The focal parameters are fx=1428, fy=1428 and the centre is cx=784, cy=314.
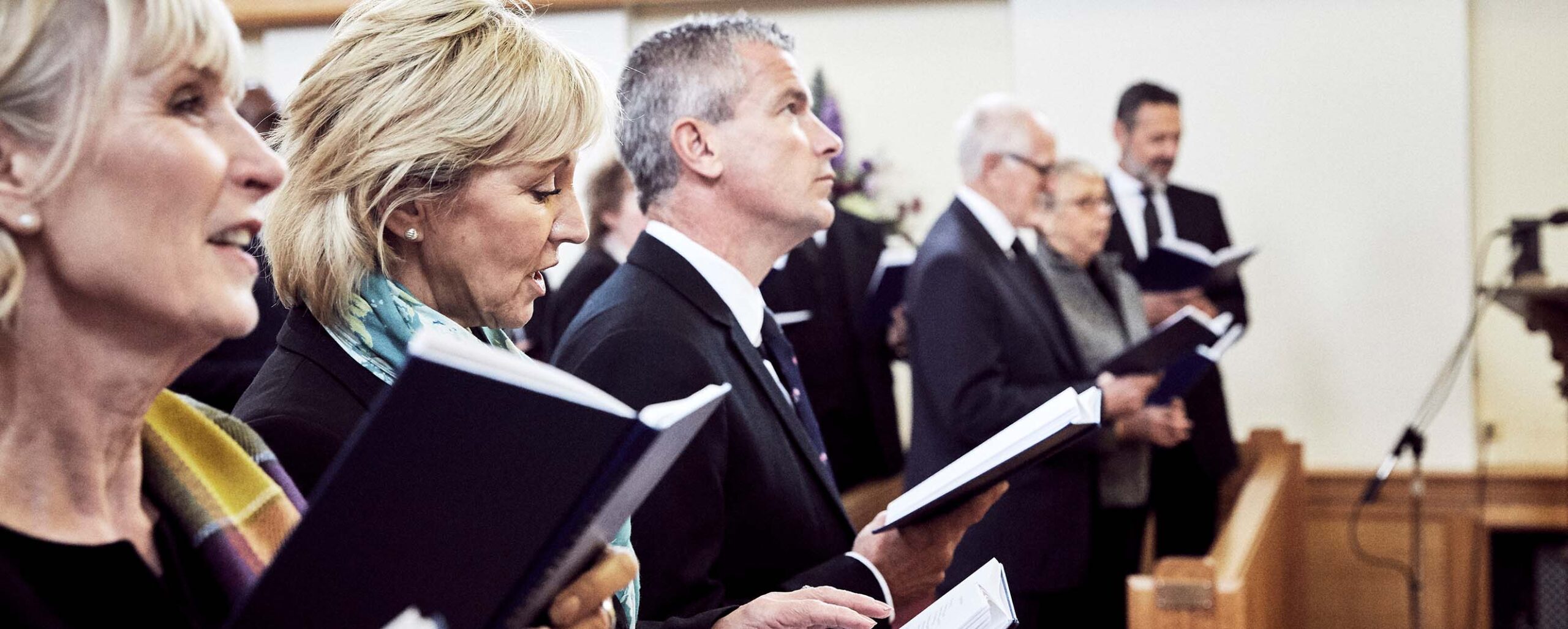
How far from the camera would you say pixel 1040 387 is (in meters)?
3.22

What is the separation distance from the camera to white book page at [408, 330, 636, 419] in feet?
2.71

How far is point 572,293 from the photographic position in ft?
12.4

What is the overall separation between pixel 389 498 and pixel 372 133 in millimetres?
599

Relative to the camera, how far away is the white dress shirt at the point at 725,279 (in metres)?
1.95

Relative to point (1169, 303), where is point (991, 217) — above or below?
above

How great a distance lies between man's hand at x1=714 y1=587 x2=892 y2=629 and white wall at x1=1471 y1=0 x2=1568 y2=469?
492cm

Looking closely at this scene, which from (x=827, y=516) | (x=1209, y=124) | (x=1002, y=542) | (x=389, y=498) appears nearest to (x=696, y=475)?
(x=827, y=516)

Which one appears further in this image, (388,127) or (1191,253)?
(1191,253)

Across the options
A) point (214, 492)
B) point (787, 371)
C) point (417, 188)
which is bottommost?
point (787, 371)

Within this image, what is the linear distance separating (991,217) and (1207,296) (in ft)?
5.43

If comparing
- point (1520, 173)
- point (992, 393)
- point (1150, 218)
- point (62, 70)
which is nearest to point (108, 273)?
point (62, 70)

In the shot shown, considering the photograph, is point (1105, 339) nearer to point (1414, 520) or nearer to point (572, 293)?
point (572, 293)

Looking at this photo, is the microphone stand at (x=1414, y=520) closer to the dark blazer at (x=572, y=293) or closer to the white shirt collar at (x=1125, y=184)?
the white shirt collar at (x=1125, y=184)

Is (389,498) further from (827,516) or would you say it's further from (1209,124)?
(1209,124)
